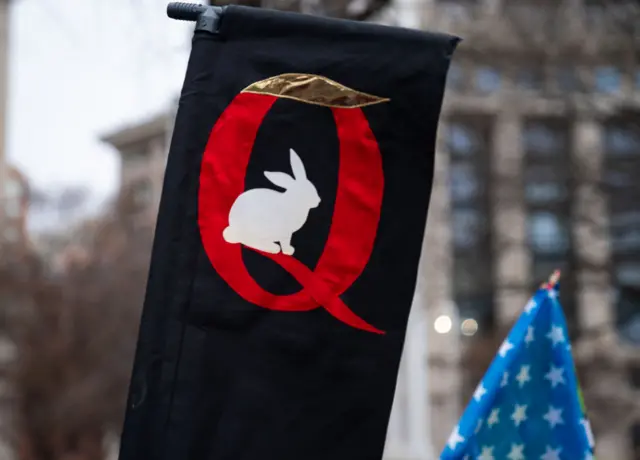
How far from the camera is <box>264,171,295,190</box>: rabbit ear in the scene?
2.50 meters

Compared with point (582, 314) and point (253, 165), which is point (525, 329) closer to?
point (253, 165)

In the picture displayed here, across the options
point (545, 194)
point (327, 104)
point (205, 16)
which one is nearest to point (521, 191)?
point (327, 104)

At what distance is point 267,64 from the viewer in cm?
251

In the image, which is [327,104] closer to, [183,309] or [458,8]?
[183,309]

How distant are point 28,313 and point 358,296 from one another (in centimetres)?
2498

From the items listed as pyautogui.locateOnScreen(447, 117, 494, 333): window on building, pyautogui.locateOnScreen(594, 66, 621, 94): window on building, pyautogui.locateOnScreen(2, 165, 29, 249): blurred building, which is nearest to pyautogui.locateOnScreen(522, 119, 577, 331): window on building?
pyautogui.locateOnScreen(447, 117, 494, 333): window on building

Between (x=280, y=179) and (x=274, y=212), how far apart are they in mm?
88

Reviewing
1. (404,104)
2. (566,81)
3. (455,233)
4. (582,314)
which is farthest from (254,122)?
(455,233)

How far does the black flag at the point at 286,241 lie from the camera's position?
240 cm

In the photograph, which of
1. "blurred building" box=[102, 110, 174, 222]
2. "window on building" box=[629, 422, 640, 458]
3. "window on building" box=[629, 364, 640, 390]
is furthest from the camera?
"blurred building" box=[102, 110, 174, 222]

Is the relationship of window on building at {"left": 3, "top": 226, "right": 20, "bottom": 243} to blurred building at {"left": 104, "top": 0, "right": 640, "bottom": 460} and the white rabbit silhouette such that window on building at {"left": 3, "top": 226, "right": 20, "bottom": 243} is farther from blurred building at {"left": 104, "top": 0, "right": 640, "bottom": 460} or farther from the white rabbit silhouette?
the white rabbit silhouette

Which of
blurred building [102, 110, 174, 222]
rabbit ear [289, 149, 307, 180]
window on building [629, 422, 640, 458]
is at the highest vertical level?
blurred building [102, 110, 174, 222]

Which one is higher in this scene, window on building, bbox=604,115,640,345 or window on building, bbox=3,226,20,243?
window on building, bbox=604,115,640,345

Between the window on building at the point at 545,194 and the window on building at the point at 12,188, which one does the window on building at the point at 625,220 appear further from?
the window on building at the point at 12,188
